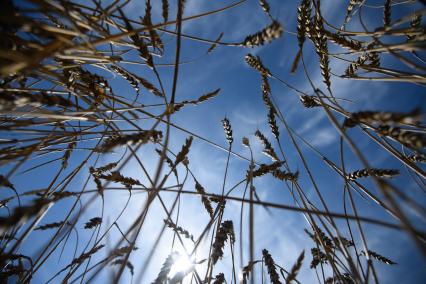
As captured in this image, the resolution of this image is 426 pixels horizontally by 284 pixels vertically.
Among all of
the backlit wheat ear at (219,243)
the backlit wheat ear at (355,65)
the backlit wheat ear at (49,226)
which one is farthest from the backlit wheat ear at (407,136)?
the backlit wheat ear at (49,226)

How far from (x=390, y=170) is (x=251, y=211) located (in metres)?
0.82

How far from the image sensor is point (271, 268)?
137 cm

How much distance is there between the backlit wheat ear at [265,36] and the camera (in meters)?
0.90

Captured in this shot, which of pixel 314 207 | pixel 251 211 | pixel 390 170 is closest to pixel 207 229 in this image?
pixel 251 211

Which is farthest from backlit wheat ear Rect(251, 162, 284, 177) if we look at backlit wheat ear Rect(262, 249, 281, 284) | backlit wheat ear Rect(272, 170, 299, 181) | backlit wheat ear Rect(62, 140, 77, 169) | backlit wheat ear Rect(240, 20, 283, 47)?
backlit wheat ear Rect(62, 140, 77, 169)

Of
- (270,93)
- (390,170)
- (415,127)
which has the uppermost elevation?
(270,93)

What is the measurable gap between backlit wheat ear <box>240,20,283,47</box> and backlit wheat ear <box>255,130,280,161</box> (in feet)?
2.68

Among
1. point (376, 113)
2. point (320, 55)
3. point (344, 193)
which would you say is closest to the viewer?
point (376, 113)

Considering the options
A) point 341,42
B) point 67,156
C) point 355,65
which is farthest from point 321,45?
point 67,156

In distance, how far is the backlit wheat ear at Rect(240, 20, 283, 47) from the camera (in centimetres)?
90

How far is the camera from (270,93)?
62.1 inches

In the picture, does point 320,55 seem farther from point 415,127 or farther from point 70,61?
point 70,61

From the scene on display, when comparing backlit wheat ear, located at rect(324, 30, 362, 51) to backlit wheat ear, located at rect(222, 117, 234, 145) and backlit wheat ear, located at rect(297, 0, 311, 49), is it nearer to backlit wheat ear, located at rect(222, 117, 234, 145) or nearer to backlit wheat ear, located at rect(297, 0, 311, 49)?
backlit wheat ear, located at rect(297, 0, 311, 49)

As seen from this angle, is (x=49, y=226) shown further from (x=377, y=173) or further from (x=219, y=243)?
(x=377, y=173)
